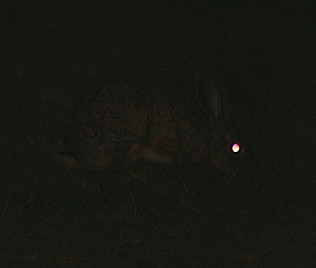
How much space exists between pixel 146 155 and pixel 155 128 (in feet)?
1.15

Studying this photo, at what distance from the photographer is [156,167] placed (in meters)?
4.66

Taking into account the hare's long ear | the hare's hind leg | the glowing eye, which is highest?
the hare's long ear

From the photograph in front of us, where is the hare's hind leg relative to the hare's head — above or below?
below

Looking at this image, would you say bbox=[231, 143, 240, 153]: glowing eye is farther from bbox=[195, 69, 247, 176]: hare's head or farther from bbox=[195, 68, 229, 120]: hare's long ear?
bbox=[195, 68, 229, 120]: hare's long ear

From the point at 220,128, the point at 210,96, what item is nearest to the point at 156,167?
the point at 220,128

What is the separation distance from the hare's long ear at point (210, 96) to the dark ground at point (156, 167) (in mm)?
409

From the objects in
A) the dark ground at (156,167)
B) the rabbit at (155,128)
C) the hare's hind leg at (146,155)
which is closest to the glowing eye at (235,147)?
the rabbit at (155,128)

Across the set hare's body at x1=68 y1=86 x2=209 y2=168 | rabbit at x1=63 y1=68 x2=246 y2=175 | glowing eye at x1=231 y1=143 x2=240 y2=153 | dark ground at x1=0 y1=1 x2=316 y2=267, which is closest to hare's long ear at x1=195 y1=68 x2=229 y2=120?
rabbit at x1=63 y1=68 x2=246 y2=175

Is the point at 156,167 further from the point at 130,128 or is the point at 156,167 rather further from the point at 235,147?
the point at 235,147

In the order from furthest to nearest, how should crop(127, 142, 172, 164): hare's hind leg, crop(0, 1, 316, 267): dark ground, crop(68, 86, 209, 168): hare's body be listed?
crop(127, 142, 172, 164): hare's hind leg
crop(68, 86, 209, 168): hare's body
crop(0, 1, 316, 267): dark ground

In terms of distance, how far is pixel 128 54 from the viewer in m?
6.12

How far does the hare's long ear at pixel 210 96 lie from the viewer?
4.44 metres

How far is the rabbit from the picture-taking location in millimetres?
4367

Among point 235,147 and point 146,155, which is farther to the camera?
point 146,155
